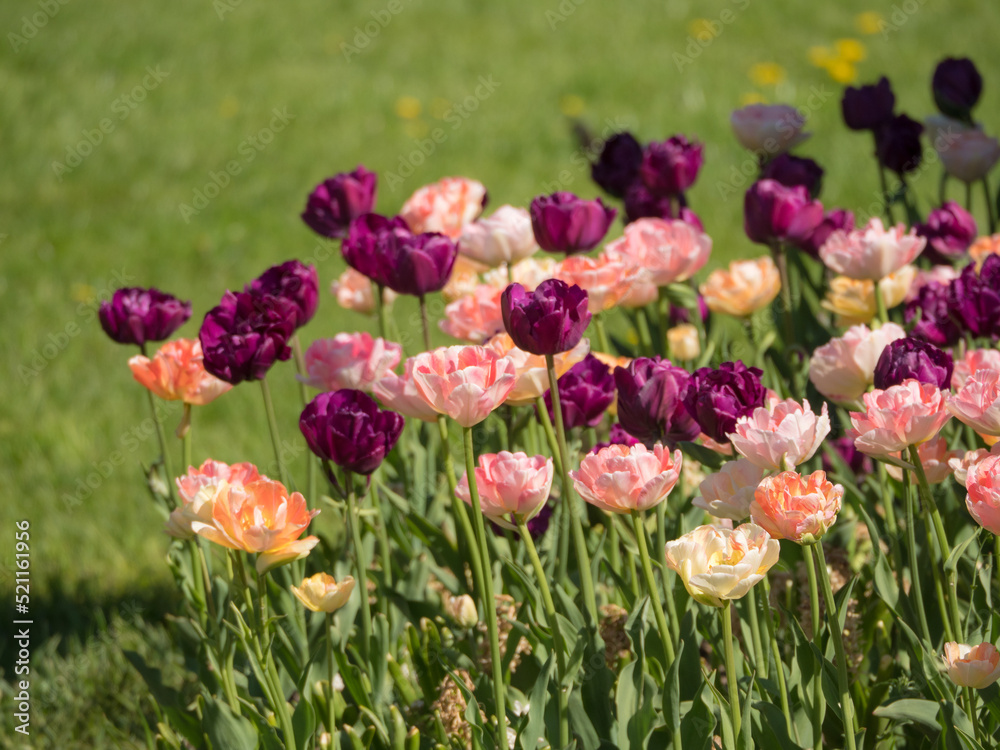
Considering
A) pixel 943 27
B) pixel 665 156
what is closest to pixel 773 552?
pixel 665 156

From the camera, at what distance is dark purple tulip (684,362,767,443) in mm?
1052

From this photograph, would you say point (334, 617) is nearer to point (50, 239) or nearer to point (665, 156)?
point (665, 156)

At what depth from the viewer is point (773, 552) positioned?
3.02ft

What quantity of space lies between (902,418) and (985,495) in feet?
0.32

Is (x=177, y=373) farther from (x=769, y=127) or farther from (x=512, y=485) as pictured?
(x=769, y=127)

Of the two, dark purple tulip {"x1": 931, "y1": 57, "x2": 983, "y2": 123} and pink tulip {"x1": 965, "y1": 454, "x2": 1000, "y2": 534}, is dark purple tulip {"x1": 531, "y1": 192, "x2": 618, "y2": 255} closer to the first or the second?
pink tulip {"x1": 965, "y1": 454, "x2": 1000, "y2": 534}

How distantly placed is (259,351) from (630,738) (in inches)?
23.9

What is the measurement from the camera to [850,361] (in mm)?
1229

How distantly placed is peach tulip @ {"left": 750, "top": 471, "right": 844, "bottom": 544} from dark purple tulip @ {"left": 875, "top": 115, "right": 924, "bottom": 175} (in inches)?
52.5

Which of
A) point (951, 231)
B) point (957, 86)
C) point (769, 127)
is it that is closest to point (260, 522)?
point (769, 127)

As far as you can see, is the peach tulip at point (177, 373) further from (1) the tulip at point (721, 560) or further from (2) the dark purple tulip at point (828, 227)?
(2) the dark purple tulip at point (828, 227)

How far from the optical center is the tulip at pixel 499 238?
5.17ft

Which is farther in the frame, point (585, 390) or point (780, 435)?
point (585, 390)

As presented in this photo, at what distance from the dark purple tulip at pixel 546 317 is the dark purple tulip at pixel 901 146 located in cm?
126
